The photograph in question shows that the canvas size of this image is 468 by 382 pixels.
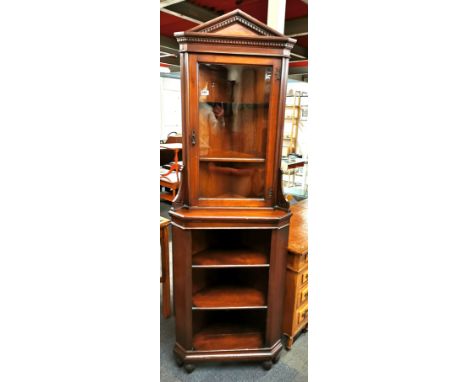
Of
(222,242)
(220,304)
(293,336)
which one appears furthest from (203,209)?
(293,336)

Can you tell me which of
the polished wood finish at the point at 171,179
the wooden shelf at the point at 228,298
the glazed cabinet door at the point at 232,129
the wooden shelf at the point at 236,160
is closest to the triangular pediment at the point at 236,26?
the glazed cabinet door at the point at 232,129

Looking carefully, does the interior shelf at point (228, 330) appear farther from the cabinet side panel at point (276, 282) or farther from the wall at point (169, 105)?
the wall at point (169, 105)

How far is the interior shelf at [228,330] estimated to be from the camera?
1697 millimetres

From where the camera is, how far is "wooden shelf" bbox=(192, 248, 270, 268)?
5.16 ft

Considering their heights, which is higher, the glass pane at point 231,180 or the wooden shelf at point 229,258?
the glass pane at point 231,180

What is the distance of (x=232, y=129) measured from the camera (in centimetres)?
163

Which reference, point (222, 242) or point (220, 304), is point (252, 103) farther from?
point (220, 304)

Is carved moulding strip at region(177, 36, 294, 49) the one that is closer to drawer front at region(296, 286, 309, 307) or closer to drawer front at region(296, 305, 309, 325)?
drawer front at region(296, 286, 309, 307)

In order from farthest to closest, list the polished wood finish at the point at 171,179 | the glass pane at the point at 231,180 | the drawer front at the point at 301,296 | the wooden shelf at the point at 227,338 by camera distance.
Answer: the polished wood finish at the point at 171,179 < the drawer front at the point at 301,296 < the wooden shelf at the point at 227,338 < the glass pane at the point at 231,180

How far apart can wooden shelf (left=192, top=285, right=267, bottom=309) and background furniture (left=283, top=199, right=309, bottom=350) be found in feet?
0.66

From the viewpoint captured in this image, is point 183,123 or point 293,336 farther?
point 293,336

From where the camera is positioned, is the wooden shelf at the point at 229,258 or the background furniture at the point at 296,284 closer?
the wooden shelf at the point at 229,258

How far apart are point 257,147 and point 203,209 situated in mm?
431

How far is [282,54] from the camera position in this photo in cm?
136
